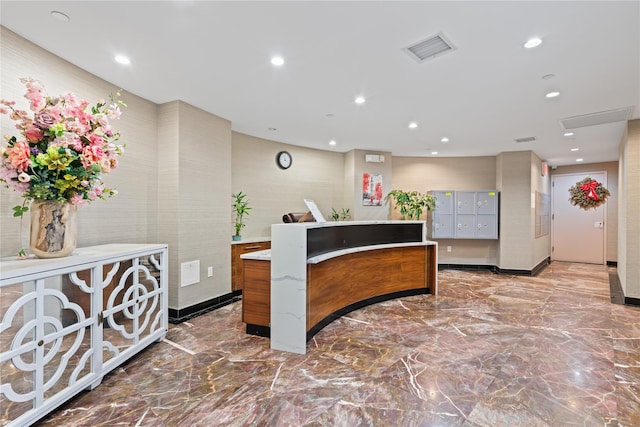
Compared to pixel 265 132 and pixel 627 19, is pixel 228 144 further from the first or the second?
pixel 627 19

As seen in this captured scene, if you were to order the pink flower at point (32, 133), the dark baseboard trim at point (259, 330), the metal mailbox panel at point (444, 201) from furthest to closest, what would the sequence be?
1. the metal mailbox panel at point (444, 201)
2. the dark baseboard trim at point (259, 330)
3. the pink flower at point (32, 133)

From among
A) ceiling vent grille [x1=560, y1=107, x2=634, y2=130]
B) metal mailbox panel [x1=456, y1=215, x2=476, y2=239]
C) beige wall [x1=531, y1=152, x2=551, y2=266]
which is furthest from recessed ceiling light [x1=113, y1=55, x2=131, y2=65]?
beige wall [x1=531, y1=152, x2=551, y2=266]

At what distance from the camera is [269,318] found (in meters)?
3.24

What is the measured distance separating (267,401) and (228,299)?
8.37ft

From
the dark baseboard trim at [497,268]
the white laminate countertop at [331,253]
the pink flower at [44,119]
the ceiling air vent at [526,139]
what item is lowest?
the dark baseboard trim at [497,268]

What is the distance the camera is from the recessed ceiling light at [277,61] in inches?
108

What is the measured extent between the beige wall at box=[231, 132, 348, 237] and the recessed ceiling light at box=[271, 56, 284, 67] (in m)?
2.21

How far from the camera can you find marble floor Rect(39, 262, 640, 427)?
201 cm

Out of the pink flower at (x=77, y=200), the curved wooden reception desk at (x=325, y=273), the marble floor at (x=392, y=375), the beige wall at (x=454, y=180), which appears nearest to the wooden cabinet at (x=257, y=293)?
the curved wooden reception desk at (x=325, y=273)

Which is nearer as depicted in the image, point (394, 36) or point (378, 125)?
point (394, 36)

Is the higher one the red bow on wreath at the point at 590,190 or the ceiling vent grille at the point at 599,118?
the ceiling vent grille at the point at 599,118

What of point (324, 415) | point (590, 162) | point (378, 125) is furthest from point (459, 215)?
point (324, 415)

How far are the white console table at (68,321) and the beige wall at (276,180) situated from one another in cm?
190

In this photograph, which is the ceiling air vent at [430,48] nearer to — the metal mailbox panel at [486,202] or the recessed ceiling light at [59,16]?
the recessed ceiling light at [59,16]
